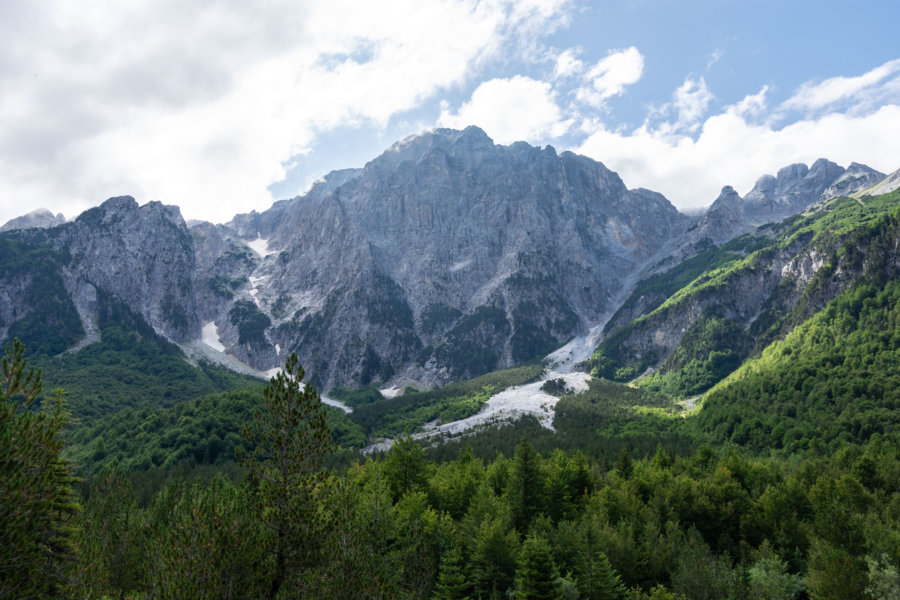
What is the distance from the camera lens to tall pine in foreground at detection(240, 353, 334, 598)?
26.6 m

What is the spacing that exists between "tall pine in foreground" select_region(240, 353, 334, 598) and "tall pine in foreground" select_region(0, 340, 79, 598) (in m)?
9.09

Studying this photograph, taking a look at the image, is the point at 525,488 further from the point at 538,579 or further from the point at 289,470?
the point at 289,470

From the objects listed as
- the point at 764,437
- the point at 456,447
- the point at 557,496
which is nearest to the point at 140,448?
the point at 456,447

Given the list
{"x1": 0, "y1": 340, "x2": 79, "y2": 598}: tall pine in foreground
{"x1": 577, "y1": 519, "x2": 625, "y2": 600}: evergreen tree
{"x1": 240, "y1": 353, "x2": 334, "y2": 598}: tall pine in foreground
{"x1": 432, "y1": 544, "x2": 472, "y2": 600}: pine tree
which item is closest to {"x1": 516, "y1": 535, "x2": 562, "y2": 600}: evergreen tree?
{"x1": 432, "y1": 544, "x2": 472, "y2": 600}: pine tree

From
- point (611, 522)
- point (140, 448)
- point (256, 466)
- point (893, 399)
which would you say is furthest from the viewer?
point (140, 448)

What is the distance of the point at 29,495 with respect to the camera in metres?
21.0

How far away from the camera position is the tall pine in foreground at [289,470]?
26578 millimetres

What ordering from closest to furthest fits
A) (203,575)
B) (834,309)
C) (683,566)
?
(203,575) < (683,566) < (834,309)

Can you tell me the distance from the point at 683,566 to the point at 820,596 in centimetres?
1034

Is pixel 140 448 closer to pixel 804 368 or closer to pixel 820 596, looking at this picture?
pixel 820 596

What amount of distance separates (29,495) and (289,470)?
37.8 ft

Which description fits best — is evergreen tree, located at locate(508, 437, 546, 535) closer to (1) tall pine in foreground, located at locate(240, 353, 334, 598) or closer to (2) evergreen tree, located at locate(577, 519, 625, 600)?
(2) evergreen tree, located at locate(577, 519, 625, 600)

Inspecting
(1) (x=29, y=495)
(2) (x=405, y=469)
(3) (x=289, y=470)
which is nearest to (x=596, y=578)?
(3) (x=289, y=470)

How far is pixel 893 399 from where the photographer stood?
424 feet
